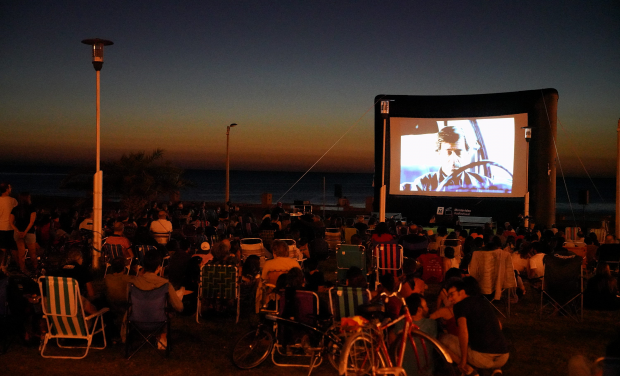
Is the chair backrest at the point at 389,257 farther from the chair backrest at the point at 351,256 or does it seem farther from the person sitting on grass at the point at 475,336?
the person sitting on grass at the point at 475,336

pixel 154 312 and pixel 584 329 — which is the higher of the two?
pixel 154 312

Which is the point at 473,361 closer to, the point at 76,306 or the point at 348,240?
the point at 76,306

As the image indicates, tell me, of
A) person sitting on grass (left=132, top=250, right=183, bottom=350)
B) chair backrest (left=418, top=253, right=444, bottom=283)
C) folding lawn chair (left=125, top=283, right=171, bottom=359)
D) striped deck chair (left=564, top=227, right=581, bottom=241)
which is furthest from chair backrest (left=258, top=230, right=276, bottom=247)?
striped deck chair (left=564, top=227, right=581, bottom=241)

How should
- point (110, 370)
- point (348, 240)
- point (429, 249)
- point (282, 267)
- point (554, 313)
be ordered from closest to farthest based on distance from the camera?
1. point (110, 370)
2. point (282, 267)
3. point (554, 313)
4. point (429, 249)
5. point (348, 240)

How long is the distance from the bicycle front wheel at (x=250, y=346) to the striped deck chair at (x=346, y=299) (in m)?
0.62

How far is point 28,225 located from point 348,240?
5.77 metres

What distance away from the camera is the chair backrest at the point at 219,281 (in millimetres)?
5840

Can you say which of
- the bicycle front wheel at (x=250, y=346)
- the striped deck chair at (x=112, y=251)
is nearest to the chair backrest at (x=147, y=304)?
the bicycle front wheel at (x=250, y=346)

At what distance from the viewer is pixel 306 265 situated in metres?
6.13

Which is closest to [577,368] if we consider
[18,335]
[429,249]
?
[18,335]

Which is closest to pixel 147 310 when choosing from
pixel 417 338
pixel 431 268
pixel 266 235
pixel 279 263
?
pixel 279 263

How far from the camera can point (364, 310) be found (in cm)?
388

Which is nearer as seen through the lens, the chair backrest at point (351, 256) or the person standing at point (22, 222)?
the chair backrest at point (351, 256)

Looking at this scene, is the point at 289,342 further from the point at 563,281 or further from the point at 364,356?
the point at 563,281
